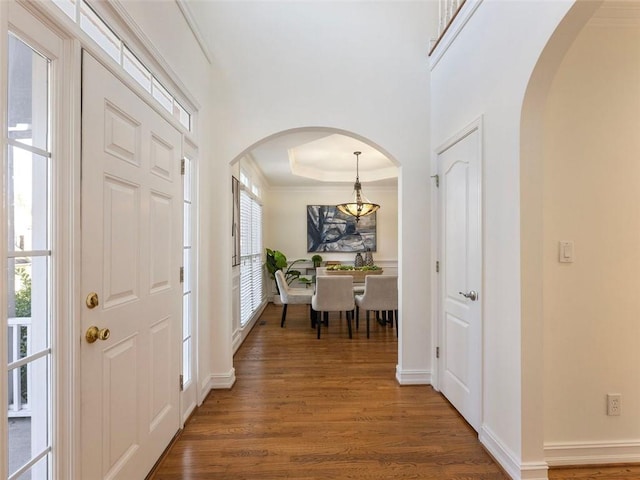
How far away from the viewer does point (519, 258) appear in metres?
1.80

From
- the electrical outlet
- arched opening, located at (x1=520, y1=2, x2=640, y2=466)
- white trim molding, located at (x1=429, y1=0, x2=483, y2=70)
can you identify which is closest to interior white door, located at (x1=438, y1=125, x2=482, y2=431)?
arched opening, located at (x1=520, y1=2, x2=640, y2=466)

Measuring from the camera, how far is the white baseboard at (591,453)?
192 centimetres

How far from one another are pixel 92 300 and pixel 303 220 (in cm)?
626

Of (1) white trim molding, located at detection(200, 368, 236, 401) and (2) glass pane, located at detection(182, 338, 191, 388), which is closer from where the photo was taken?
(2) glass pane, located at detection(182, 338, 191, 388)

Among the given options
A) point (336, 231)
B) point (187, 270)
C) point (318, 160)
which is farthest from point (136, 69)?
point (336, 231)

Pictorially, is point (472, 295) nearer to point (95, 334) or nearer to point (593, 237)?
point (593, 237)

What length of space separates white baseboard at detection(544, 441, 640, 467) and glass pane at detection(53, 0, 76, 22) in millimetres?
3078

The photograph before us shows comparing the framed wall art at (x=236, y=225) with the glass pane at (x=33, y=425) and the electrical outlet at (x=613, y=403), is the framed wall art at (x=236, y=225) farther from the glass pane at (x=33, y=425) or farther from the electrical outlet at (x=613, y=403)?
the electrical outlet at (x=613, y=403)

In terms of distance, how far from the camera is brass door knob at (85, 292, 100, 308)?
4.42 ft

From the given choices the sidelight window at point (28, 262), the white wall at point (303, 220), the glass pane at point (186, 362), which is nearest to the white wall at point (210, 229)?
the glass pane at point (186, 362)

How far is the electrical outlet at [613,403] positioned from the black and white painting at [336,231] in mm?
5682

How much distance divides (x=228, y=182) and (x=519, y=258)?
235 centimetres

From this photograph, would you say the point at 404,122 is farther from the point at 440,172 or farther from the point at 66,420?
the point at 66,420

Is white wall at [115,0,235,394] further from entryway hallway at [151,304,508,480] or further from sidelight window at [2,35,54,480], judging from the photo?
sidelight window at [2,35,54,480]
